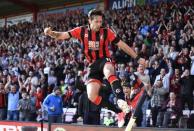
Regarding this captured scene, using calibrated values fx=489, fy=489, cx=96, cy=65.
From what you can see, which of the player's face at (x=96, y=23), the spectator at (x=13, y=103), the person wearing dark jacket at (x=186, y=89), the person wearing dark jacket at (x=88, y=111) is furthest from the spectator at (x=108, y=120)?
the spectator at (x=13, y=103)

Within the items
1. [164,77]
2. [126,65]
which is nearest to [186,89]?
[164,77]

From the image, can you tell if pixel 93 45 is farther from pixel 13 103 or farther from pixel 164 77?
pixel 13 103

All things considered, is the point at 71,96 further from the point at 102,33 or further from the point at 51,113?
the point at 102,33

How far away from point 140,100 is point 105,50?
142cm

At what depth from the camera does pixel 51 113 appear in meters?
16.0

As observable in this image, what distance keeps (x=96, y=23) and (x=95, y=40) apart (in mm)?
352

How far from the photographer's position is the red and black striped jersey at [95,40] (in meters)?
9.41

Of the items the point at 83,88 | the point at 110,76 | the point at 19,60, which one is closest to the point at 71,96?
the point at 83,88

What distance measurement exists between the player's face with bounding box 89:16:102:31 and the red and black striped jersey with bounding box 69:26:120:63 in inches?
3.9

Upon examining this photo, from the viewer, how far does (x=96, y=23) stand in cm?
927

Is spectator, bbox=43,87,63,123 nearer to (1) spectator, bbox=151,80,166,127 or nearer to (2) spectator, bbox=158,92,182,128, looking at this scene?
(1) spectator, bbox=151,80,166,127

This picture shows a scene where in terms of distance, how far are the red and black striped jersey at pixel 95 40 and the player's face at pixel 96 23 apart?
0.10 m

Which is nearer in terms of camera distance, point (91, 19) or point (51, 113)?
point (91, 19)

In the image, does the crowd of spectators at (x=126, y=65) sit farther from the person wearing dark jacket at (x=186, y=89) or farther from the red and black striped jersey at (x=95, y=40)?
the red and black striped jersey at (x=95, y=40)
